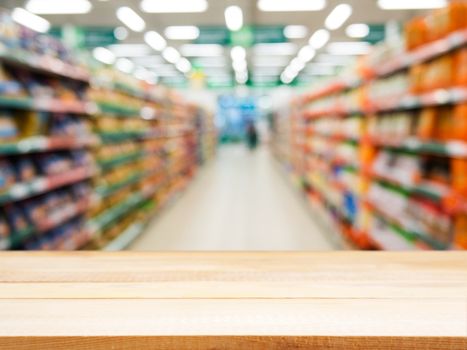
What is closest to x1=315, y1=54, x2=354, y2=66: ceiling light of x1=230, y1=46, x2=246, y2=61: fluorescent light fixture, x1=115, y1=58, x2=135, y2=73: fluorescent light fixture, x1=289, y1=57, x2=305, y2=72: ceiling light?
x1=289, y1=57, x2=305, y2=72: ceiling light

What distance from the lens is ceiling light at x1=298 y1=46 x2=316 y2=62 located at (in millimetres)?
14266

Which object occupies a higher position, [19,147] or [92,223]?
[19,147]

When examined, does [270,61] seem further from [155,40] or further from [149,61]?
[155,40]

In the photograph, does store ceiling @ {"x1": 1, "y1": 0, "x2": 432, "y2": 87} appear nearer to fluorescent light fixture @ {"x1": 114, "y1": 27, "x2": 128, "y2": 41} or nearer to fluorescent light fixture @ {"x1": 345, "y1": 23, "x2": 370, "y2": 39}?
fluorescent light fixture @ {"x1": 114, "y1": 27, "x2": 128, "y2": 41}

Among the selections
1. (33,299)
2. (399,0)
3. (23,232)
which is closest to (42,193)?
(23,232)

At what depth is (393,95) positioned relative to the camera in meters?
3.71

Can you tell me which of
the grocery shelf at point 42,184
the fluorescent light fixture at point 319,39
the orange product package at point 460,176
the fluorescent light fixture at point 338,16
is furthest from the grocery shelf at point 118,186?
the fluorescent light fixture at point 319,39

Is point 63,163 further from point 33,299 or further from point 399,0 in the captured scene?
point 399,0

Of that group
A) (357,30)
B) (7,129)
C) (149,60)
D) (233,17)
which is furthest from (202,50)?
(7,129)

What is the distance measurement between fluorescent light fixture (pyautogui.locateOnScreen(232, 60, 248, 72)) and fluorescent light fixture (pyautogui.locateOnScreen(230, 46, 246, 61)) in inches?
28.5

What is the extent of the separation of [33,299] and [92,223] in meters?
3.53

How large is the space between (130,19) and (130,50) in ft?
16.9

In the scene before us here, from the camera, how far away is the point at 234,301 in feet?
2.60

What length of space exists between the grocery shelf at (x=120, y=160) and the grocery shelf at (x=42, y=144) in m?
0.43
